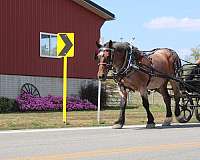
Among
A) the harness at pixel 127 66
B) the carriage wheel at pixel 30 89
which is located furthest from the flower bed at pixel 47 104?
the harness at pixel 127 66

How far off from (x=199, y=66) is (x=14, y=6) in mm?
12520

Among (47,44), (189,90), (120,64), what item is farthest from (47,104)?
(120,64)

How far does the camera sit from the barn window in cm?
2892

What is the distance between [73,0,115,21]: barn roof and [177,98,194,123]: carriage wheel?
13.4 meters

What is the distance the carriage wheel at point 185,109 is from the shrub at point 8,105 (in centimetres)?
985

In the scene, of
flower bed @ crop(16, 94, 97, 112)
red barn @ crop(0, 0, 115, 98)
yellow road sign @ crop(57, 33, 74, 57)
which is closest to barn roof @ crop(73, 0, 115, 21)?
red barn @ crop(0, 0, 115, 98)

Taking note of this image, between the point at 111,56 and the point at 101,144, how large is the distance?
4.22 meters

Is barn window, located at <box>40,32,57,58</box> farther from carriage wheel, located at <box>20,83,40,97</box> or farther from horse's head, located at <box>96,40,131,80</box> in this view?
horse's head, located at <box>96,40,131,80</box>

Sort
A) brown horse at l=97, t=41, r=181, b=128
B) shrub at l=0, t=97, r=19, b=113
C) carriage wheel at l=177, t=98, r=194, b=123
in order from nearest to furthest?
brown horse at l=97, t=41, r=181, b=128, carriage wheel at l=177, t=98, r=194, b=123, shrub at l=0, t=97, r=19, b=113

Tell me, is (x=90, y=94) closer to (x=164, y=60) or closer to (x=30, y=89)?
(x=30, y=89)

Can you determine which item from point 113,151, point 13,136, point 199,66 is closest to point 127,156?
point 113,151

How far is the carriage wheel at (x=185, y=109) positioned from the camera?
18.4m

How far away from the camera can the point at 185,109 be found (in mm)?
18531

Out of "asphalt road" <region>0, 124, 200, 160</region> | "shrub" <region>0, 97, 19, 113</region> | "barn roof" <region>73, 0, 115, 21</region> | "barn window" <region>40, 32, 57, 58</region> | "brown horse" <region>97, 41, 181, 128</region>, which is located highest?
"barn roof" <region>73, 0, 115, 21</region>
